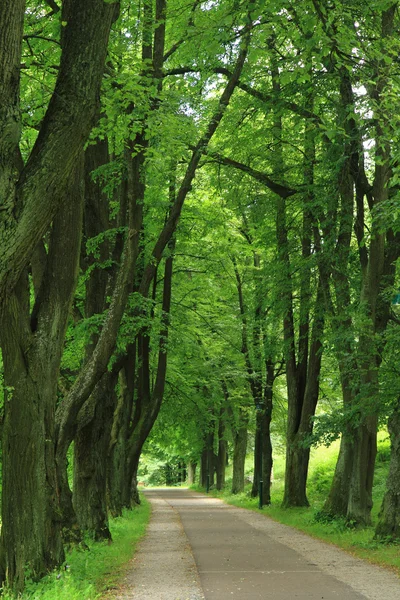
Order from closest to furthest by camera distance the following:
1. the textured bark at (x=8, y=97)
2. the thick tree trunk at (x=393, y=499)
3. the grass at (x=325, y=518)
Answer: the textured bark at (x=8, y=97)
the grass at (x=325, y=518)
the thick tree trunk at (x=393, y=499)

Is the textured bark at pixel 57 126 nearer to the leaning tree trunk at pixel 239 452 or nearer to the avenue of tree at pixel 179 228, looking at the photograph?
the avenue of tree at pixel 179 228

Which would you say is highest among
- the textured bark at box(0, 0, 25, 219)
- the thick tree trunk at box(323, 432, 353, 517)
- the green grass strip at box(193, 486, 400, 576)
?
the textured bark at box(0, 0, 25, 219)

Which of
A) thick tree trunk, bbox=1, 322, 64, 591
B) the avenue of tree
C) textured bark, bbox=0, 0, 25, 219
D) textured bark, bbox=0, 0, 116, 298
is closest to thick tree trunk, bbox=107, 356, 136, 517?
the avenue of tree

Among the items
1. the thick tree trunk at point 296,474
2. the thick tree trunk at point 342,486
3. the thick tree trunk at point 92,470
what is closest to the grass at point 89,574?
the thick tree trunk at point 92,470

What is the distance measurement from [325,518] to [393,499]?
5.17 meters

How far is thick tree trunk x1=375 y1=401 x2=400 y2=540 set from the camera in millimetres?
14922

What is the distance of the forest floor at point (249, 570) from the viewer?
31.9 feet

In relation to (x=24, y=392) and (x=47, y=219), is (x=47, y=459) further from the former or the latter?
(x=47, y=219)

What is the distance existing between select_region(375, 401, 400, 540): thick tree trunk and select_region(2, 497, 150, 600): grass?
4776 millimetres

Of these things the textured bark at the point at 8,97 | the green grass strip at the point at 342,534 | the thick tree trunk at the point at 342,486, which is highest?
the textured bark at the point at 8,97

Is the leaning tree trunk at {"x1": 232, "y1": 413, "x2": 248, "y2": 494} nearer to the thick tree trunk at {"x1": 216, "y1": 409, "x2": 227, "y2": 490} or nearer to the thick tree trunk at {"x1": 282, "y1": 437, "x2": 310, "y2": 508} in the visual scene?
the thick tree trunk at {"x1": 216, "y1": 409, "x2": 227, "y2": 490}

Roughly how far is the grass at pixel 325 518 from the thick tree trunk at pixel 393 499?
272 millimetres

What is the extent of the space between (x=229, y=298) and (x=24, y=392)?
2355cm

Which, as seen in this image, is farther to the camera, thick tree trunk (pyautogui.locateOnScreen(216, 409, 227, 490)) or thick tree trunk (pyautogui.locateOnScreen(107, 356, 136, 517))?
thick tree trunk (pyautogui.locateOnScreen(216, 409, 227, 490))
